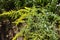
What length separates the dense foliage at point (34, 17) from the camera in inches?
87.0

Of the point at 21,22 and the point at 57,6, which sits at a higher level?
the point at 57,6

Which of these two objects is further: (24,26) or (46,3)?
(46,3)

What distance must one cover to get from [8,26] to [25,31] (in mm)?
456

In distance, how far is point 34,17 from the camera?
7.73ft

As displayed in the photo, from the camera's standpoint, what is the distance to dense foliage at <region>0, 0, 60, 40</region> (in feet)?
7.25

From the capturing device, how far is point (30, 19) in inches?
88.7

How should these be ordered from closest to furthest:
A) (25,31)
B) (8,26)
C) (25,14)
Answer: (25,31)
(25,14)
(8,26)

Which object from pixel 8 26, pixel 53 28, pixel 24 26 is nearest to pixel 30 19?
pixel 24 26

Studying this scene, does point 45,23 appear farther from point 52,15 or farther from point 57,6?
point 57,6

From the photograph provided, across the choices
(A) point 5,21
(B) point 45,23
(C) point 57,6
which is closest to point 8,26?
(A) point 5,21

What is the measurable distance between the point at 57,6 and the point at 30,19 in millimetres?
549

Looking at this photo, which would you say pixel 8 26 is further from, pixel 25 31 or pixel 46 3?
pixel 46 3

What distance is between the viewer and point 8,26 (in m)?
2.61

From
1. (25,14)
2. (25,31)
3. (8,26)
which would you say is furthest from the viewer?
(8,26)
